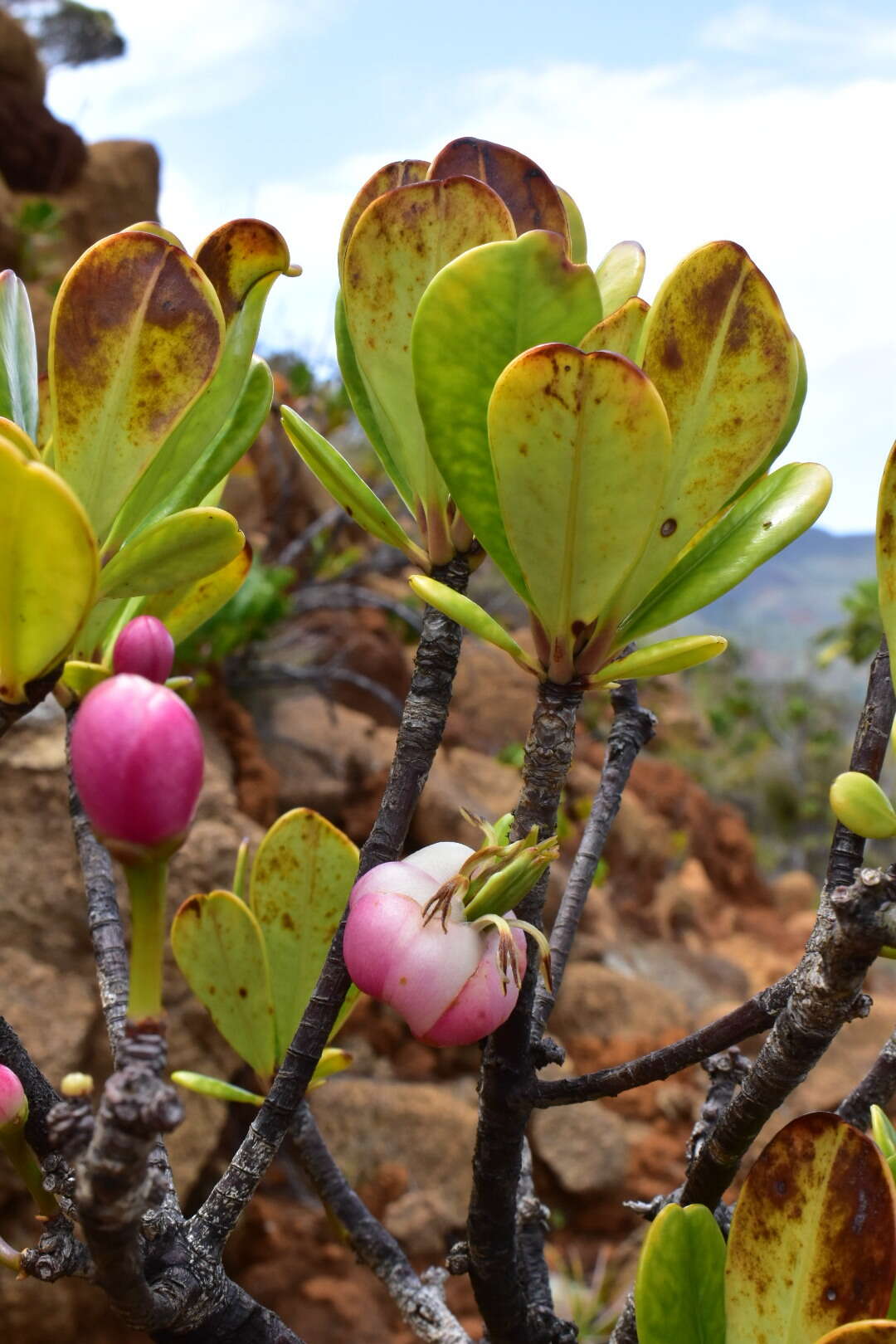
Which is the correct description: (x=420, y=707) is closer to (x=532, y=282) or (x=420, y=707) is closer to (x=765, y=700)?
(x=532, y=282)

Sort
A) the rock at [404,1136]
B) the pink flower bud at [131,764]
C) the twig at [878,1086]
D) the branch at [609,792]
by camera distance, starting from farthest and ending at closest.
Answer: the rock at [404,1136] < the branch at [609,792] < the twig at [878,1086] < the pink flower bud at [131,764]

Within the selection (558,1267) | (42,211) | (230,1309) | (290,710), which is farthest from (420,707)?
(42,211)

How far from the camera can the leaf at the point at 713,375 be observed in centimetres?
44

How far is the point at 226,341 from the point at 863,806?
0.34 meters

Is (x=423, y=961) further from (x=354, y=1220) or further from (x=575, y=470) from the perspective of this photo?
(x=354, y=1220)

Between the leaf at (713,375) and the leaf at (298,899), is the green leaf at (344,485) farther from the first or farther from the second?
the leaf at (298,899)

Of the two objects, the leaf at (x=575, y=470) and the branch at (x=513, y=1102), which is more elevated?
the leaf at (x=575, y=470)

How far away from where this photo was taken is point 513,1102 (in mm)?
520

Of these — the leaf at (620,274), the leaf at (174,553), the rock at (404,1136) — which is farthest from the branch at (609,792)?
the rock at (404,1136)

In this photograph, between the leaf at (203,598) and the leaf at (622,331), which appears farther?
the leaf at (203,598)

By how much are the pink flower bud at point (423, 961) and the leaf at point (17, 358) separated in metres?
0.28

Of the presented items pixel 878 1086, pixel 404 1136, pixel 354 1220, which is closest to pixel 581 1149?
pixel 404 1136

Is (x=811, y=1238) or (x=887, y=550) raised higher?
(x=887, y=550)

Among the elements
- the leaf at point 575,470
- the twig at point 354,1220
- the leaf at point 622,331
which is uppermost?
the leaf at point 622,331
